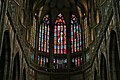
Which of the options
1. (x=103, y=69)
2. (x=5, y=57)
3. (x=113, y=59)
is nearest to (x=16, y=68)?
(x=5, y=57)

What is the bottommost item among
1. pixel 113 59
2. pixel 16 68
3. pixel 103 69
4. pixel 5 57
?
pixel 103 69

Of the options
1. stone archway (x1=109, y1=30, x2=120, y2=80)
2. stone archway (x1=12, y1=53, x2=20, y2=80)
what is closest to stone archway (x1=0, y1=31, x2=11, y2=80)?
stone archway (x1=12, y1=53, x2=20, y2=80)

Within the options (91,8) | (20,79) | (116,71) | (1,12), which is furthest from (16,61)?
(91,8)

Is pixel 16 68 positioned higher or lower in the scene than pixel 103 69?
higher

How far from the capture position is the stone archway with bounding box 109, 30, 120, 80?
34.2 meters

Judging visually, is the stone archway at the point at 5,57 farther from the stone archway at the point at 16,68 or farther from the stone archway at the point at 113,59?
the stone archway at the point at 113,59

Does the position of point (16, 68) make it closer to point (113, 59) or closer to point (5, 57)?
point (5, 57)

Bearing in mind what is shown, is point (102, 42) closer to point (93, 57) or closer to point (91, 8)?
point (93, 57)

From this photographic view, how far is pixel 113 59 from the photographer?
115ft

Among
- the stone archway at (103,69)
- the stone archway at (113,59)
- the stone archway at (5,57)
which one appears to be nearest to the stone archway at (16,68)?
the stone archway at (5,57)

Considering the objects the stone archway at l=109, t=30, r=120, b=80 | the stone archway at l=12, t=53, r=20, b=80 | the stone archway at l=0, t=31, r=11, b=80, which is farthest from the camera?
the stone archway at l=12, t=53, r=20, b=80

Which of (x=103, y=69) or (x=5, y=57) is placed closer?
(x=5, y=57)

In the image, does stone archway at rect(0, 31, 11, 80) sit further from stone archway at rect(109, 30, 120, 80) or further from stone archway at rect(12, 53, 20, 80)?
stone archway at rect(109, 30, 120, 80)

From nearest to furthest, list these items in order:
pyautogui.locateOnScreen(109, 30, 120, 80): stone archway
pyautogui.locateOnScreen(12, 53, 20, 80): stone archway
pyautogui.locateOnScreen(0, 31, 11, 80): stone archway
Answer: pyautogui.locateOnScreen(0, 31, 11, 80): stone archway
pyautogui.locateOnScreen(109, 30, 120, 80): stone archway
pyautogui.locateOnScreen(12, 53, 20, 80): stone archway
